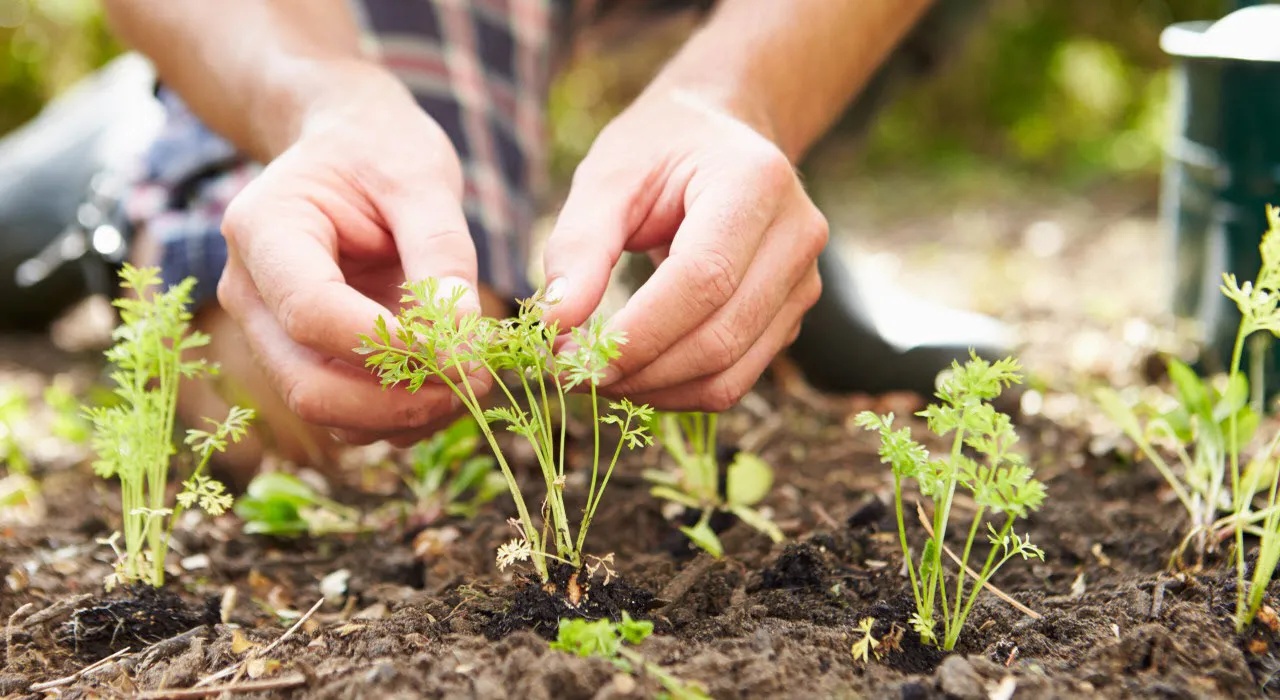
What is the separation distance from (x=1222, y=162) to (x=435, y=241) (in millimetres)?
1991

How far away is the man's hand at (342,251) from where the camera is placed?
4.27 feet

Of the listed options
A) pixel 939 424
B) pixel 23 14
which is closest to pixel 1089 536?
pixel 939 424

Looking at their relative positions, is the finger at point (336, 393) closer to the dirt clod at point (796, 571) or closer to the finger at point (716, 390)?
the finger at point (716, 390)

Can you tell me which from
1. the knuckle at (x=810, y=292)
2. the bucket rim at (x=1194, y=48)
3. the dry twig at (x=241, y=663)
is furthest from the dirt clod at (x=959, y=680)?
the bucket rim at (x=1194, y=48)

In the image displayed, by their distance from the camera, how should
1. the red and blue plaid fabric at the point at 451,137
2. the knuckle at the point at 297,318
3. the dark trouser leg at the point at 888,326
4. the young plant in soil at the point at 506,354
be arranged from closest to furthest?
the young plant in soil at the point at 506,354 → the knuckle at the point at 297,318 → the red and blue plaid fabric at the point at 451,137 → the dark trouser leg at the point at 888,326

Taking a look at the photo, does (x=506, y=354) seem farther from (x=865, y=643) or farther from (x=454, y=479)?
(x=454, y=479)

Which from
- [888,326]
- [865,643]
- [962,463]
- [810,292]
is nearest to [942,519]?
[962,463]

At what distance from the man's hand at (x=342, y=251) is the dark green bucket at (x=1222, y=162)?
1864mm

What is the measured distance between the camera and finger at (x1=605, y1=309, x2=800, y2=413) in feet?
4.62

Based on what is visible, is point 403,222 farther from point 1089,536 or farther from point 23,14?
point 23,14

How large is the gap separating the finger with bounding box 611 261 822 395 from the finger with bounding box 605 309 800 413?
18 mm

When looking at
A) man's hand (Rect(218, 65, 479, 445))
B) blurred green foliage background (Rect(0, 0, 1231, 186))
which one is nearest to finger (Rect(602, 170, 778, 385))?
man's hand (Rect(218, 65, 479, 445))

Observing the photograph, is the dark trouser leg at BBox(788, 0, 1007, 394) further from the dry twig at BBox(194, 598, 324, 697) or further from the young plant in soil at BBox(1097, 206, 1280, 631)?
the dry twig at BBox(194, 598, 324, 697)

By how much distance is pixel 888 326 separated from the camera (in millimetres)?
2773
